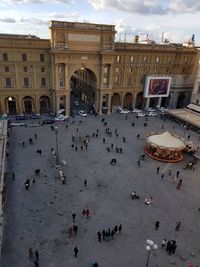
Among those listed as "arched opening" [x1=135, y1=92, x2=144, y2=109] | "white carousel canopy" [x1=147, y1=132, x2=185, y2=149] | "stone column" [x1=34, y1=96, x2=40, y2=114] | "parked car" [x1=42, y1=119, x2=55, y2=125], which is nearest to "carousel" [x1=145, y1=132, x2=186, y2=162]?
"white carousel canopy" [x1=147, y1=132, x2=185, y2=149]

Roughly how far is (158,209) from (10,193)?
46.5 ft

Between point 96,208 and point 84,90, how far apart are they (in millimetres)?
38200

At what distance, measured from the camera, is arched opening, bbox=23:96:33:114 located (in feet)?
150

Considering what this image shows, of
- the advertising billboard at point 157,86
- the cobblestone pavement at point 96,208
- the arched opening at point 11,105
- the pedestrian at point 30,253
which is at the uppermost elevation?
the advertising billboard at point 157,86

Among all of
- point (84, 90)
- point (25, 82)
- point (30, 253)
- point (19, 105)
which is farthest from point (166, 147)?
point (84, 90)

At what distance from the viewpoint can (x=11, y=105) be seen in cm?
4531

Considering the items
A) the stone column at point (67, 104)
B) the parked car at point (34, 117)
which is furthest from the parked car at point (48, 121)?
the stone column at point (67, 104)

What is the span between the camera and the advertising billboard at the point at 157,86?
5162 centimetres

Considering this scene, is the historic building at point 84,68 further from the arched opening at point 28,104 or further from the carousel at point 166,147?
the carousel at point 166,147

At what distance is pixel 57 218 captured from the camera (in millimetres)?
20469

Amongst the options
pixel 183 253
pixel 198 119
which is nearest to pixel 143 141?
pixel 198 119

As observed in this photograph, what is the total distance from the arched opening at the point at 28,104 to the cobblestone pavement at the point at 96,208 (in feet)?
46.8

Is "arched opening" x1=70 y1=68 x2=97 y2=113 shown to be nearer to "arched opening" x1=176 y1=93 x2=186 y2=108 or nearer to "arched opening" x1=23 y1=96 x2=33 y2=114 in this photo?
"arched opening" x1=23 y1=96 x2=33 y2=114

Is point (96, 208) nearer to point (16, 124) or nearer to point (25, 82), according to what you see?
point (16, 124)
